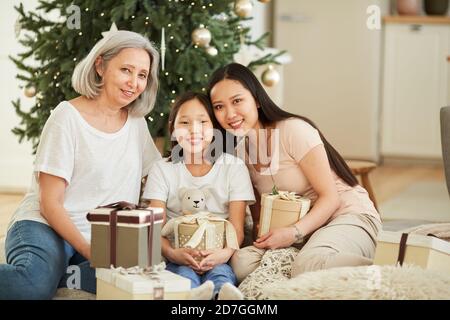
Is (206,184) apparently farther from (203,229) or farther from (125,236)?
(125,236)

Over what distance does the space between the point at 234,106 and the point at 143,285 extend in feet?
2.43

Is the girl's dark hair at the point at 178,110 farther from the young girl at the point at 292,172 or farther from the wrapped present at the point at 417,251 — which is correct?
the wrapped present at the point at 417,251

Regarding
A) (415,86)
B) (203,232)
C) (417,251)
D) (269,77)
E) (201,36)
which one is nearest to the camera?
(417,251)

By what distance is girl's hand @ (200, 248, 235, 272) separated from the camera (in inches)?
90.0

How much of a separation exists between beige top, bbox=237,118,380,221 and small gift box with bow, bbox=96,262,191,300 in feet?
1.99

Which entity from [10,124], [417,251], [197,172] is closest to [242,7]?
[197,172]

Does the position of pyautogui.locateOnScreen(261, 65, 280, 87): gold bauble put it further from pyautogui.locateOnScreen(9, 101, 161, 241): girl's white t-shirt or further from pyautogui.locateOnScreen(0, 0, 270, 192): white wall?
pyautogui.locateOnScreen(0, 0, 270, 192): white wall

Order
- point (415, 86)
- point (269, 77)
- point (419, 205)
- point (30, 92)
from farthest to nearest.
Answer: point (415, 86) < point (419, 205) < point (269, 77) < point (30, 92)

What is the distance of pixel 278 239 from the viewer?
2.37 metres

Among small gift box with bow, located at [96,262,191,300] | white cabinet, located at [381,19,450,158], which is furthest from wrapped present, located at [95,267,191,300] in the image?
white cabinet, located at [381,19,450,158]

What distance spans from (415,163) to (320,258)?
4.37 meters

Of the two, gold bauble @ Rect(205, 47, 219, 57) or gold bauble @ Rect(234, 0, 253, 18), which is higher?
gold bauble @ Rect(234, 0, 253, 18)
